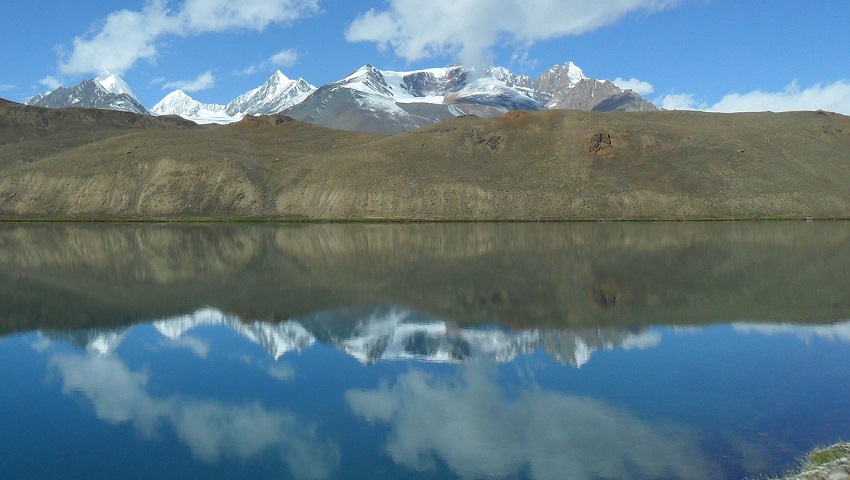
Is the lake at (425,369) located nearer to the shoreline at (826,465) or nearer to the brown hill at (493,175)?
the shoreline at (826,465)

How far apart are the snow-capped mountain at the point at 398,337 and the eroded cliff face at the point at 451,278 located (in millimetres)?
1728

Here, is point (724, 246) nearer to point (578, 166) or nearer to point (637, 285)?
point (637, 285)

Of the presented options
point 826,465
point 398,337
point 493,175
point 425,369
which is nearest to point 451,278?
point 398,337

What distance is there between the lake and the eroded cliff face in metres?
0.30

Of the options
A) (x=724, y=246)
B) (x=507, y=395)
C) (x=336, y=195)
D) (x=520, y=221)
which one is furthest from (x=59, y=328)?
(x=336, y=195)

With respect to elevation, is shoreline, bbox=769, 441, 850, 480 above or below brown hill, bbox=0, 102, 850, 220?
below

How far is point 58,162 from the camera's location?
154m

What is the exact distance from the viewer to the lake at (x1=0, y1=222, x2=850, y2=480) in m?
16.9

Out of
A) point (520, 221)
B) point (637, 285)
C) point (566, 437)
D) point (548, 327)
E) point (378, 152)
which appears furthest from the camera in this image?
point (378, 152)

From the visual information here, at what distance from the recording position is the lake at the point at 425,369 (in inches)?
667

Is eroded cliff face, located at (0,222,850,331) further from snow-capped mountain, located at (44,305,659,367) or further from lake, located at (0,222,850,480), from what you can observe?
snow-capped mountain, located at (44,305,659,367)

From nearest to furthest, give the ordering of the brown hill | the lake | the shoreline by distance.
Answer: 1. the shoreline
2. the lake
3. the brown hill

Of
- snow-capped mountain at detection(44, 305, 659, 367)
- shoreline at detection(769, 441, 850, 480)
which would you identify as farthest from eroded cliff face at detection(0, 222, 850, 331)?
shoreline at detection(769, 441, 850, 480)

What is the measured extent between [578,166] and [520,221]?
2926cm
